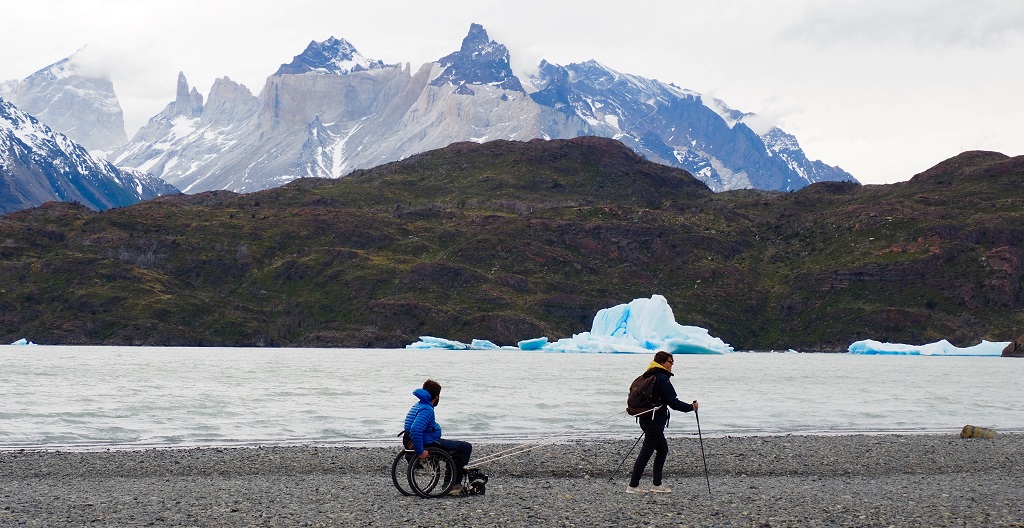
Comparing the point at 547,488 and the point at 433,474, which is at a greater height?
the point at 433,474

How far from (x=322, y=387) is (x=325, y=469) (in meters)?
41.2

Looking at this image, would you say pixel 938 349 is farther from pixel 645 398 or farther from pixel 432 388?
pixel 432 388

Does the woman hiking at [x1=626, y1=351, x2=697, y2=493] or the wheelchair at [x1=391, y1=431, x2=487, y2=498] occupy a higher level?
the woman hiking at [x1=626, y1=351, x2=697, y2=493]

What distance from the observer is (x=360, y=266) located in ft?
652

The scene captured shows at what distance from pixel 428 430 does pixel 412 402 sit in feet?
118

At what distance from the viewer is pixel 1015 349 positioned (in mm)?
160625

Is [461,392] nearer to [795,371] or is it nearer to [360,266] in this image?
[795,371]

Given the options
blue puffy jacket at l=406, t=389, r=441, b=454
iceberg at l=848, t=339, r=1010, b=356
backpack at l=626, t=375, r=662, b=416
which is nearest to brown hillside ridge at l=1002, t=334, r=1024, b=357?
iceberg at l=848, t=339, r=1010, b=356

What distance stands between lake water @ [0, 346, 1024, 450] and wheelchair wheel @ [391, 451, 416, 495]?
14.5 m

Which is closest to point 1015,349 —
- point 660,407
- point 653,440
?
point 653,440

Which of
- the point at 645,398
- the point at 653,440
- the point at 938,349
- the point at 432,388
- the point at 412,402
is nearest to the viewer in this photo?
the point at 432,388

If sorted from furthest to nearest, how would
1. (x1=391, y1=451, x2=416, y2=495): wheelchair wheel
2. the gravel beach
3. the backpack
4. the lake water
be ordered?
the lake water
(x1=391, y1=451, x2=416, y2=495): wheelchair wheel
the backpack
the gravel beach

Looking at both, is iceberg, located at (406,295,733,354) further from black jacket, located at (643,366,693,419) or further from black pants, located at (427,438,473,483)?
black pants, located at (427,438,473,483)

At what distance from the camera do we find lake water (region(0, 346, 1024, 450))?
1507 inches
